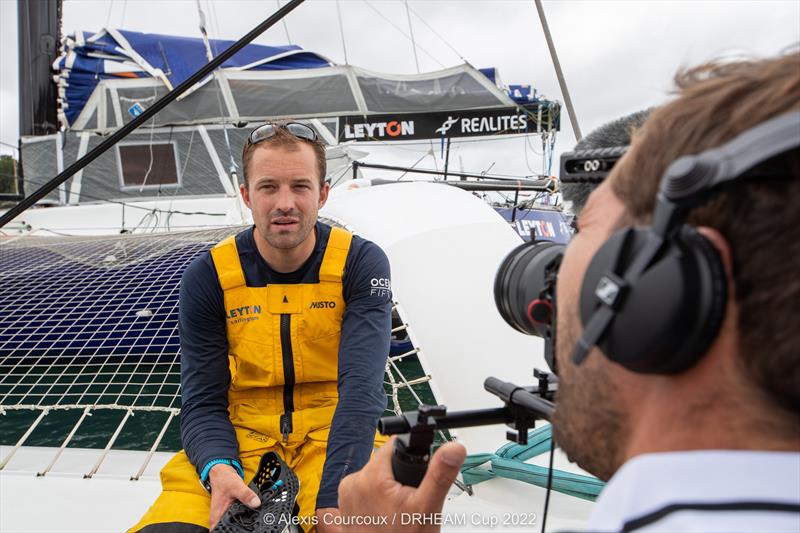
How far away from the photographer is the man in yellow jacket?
1.45 metres

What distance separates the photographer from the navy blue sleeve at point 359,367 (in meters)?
1.34

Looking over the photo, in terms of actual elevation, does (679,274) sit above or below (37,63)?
below

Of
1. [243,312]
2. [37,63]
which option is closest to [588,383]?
[243,312]

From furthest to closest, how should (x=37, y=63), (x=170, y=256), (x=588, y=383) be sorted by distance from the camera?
(x=37, y=63) → (x=170, y=256) → (x=588, y=383)

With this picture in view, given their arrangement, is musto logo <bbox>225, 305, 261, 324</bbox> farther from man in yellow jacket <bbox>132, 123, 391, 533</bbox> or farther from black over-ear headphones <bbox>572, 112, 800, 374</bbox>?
black over-ear headphones <bbox>572, 112, 800, 374</bbox>

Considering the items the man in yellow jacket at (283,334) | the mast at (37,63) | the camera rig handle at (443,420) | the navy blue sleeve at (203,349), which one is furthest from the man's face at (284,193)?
the mast at (37,63)

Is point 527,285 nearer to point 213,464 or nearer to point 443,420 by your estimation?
point 443,420

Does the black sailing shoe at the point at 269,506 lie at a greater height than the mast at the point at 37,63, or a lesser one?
lesser

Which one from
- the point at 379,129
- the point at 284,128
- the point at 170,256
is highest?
the point at 379,129

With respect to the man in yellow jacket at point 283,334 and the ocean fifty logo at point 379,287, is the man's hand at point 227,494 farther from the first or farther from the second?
the ocean fifty logo at point 379,287

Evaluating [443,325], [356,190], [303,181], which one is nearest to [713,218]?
[303,181]

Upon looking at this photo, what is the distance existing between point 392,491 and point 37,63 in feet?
28.5

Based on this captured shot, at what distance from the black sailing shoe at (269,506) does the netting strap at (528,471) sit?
0.66 m

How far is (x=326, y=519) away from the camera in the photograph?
1259mm
